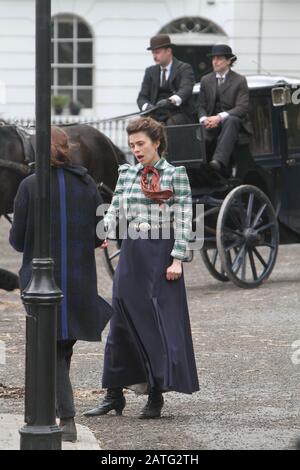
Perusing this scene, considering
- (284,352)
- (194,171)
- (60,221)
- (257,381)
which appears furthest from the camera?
(194,171)

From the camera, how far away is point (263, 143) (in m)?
14.0

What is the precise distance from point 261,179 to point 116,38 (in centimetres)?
1741

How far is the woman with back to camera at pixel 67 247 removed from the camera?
24.4ft

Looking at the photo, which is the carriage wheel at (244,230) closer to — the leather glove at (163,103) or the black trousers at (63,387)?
the leather glove at (163,103)

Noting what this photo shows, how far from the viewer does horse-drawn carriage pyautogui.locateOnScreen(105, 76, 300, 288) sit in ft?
44.4

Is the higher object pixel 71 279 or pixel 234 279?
pixel 71 279

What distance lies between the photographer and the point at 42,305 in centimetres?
671

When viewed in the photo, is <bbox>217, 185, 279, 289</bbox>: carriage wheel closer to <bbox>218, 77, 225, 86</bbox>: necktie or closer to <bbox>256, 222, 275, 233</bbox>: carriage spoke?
<bbox>256, 222, 275, 233</bbox>: carriage spoke

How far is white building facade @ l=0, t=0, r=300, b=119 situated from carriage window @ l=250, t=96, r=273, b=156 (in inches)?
668

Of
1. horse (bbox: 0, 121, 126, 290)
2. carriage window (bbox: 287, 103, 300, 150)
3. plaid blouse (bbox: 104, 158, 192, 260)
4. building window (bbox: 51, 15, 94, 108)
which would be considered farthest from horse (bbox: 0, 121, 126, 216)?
building window (bbox: 51, 15, 94, 108)

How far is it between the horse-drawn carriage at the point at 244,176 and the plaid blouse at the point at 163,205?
515 cm

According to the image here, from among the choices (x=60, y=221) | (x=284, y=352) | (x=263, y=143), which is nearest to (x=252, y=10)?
(x=263, y=143)
